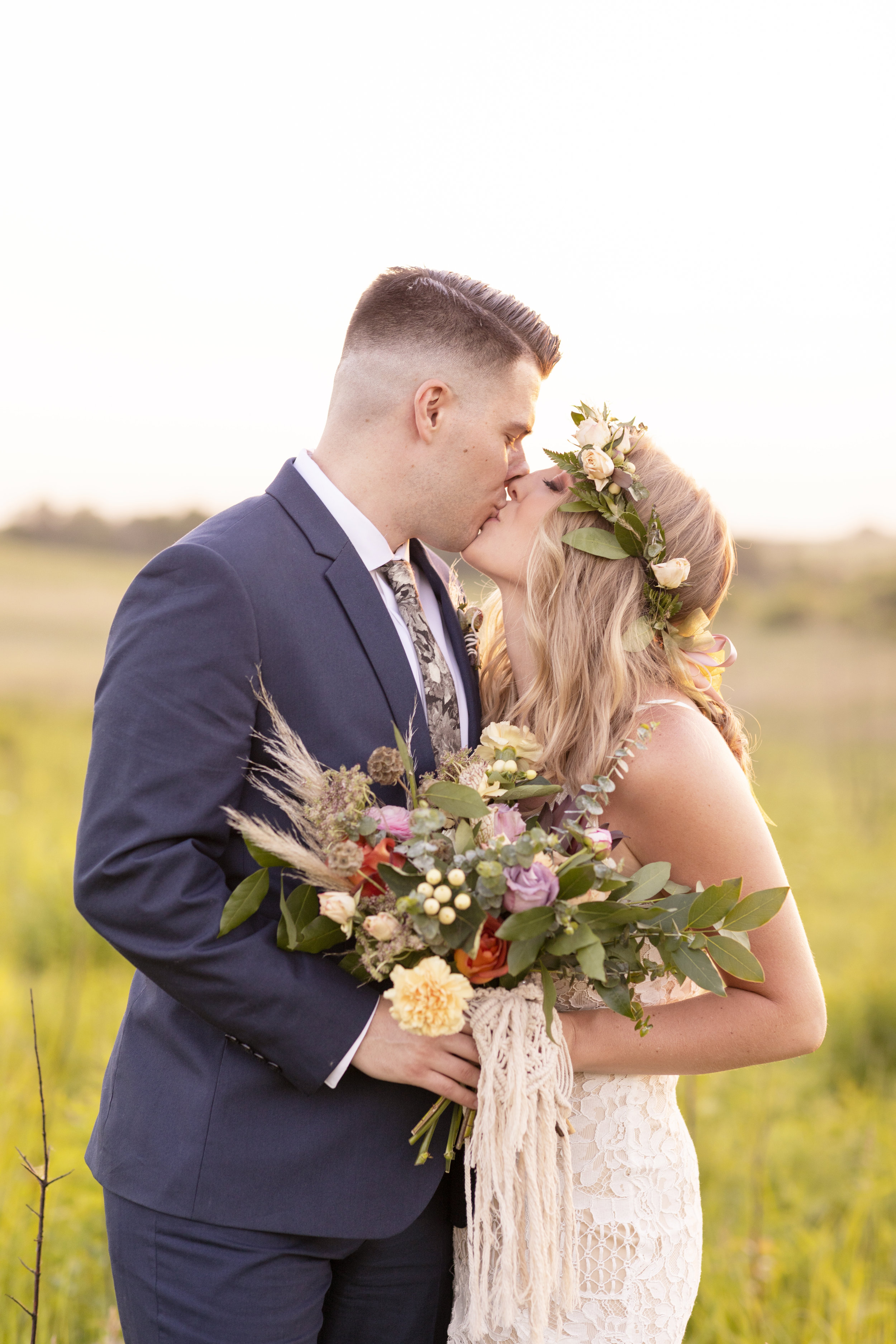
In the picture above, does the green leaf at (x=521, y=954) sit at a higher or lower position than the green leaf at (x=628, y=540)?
lower

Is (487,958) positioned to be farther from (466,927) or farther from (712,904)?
(712,904)

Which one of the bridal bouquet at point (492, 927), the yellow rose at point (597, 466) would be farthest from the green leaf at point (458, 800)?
the yellow rose at point (597, 466)

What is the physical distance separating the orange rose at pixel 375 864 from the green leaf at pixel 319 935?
0.10 m

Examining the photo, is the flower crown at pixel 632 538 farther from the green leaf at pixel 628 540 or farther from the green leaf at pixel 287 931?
the green leaf at pixel 287 931

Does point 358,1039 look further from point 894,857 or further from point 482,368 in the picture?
point 894,857

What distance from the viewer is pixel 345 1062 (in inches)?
74.2

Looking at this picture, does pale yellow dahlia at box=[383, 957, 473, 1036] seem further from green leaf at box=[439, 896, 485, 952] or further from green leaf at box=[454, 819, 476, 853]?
green leaf at box=[454, 819, 476, 853]

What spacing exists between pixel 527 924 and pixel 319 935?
395mm

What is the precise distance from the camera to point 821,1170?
187 inches

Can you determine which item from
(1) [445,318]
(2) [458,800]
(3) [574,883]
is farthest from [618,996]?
(1) [445,318]

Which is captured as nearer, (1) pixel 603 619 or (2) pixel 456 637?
(1) pixel 603 619

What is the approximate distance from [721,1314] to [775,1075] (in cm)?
237

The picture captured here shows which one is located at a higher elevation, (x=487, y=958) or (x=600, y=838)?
(x=600, y=838)

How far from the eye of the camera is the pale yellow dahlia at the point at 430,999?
166cm
